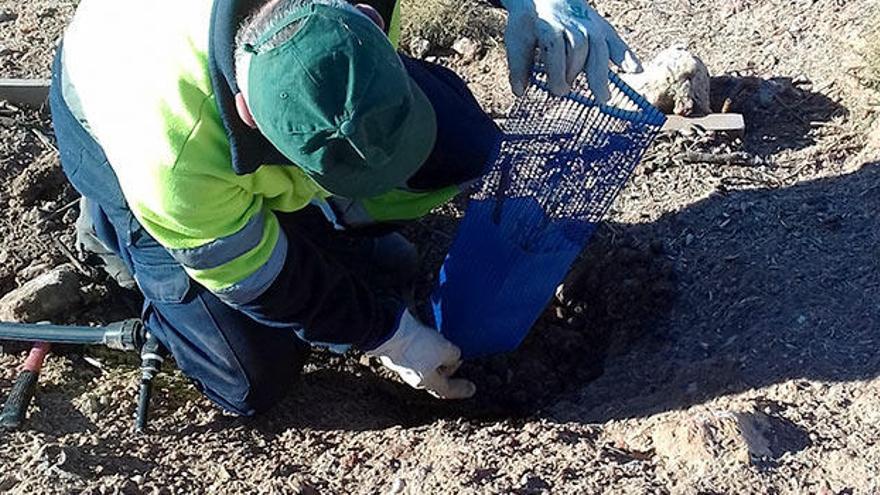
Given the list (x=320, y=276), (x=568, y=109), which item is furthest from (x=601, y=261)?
(x=320, y=276)

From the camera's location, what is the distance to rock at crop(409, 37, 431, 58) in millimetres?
3627

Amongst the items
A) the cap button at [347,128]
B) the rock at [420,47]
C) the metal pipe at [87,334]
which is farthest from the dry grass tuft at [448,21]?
the cap button at [347,128]

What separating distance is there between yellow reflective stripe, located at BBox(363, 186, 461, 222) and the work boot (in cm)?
60

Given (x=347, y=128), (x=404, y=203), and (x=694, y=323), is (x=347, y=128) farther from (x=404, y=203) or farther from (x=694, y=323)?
(x=694, y=323)

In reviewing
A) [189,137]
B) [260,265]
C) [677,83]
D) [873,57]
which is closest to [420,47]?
[677,83]

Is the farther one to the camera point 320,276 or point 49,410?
point 49,410

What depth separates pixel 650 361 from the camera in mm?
2682

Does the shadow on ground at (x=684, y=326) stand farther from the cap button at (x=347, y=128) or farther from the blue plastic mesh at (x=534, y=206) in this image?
the cap button at (x=347, y=128)

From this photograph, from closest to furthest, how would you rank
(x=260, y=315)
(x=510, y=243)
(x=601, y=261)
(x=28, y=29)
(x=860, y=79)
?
(x=260, y=315) → (x=510, y=243) → (x=601, y=261) → (x=860, y=79) → (x=28, y=29)

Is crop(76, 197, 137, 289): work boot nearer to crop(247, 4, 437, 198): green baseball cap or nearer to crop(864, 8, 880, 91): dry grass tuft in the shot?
crop(247, 4, 437, 198): green baseball cap

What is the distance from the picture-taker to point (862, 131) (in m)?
3.05

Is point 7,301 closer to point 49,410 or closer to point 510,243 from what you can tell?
point 49,410

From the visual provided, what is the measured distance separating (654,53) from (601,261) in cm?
77

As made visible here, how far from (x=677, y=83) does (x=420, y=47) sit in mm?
824
